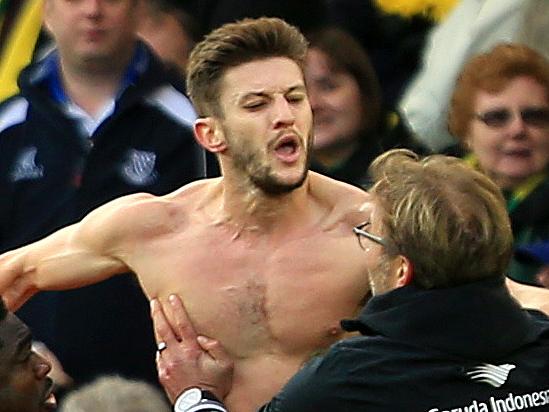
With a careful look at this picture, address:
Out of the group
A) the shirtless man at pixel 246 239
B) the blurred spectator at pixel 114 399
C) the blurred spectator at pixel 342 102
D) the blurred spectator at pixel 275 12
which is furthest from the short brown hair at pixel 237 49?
the blurred spectator at pixel 114 399

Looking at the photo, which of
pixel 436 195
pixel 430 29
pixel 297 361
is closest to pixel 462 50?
pixel 430 29

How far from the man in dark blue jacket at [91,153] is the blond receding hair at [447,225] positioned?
2034 millimetres

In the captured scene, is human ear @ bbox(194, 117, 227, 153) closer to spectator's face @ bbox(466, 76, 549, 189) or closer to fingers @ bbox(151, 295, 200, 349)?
fingers @ bbox(151, 295, 200, 349)

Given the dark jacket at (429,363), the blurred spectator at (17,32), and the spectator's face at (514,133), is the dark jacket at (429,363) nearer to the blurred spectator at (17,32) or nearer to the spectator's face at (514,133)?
the spectator's face at (514,133)

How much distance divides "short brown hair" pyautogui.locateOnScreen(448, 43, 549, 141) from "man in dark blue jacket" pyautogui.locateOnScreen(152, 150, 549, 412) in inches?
74.4

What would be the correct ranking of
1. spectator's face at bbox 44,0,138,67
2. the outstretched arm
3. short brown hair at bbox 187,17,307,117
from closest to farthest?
short brown hair at bbox 187,17,307,117 < the outstretched arm < spectator's face at bbox 44,0,138,67

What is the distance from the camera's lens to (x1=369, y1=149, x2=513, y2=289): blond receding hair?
190 inches

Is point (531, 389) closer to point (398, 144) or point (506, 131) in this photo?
point (506, 131)

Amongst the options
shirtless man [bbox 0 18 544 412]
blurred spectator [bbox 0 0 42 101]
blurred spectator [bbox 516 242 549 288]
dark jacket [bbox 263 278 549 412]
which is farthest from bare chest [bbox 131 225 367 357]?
blurred spectator [bbox 0 0 42 101]

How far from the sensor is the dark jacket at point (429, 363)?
4.82 metres

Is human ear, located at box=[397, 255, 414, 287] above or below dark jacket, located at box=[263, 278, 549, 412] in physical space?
above

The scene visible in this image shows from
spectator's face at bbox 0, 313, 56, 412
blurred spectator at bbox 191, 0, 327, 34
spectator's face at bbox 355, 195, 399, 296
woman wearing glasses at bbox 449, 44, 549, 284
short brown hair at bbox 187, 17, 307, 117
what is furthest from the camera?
Result: blurred spectator at bbox 191, 0, 327, 34

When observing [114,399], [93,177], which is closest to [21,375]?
[114,399]

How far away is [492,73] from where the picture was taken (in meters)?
6.78
